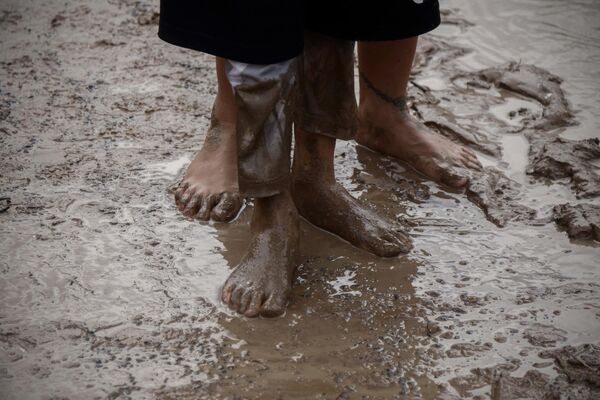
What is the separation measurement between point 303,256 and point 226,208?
0.34 m

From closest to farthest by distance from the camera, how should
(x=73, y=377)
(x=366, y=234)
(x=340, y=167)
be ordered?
(x=73, y=377)
(x=366, y=234)
(x=340, y=167)

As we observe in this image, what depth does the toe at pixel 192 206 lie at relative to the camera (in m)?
2.35

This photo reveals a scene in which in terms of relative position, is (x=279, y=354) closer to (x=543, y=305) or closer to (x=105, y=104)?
(x=543, y=305)

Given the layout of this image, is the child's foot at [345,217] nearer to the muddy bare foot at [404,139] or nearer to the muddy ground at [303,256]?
the muddy ground at [303,256]

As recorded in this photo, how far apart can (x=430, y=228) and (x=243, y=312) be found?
78cm

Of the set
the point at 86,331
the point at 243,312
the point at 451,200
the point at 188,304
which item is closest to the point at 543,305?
the point at 451,200

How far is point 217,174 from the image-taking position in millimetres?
2445

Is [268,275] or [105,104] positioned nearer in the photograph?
[268,275]

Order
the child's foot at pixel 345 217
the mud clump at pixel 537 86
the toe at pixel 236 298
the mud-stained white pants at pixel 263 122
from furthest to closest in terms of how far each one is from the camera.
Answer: the mud clump at pixel 537 86 < the child's foot at pixel 345 217 < the toe at pixel 236 298 < the mud-stained white pants at pixel 263 122

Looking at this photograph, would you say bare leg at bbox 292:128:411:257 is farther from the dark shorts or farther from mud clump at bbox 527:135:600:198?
mud clump at bbox 527:135:600:198

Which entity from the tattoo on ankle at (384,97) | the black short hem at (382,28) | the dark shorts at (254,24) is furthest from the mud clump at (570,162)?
the dark shorts at (254,24)

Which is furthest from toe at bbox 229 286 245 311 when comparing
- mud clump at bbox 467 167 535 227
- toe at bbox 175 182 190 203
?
mud clump at bbox 467 167 535 227

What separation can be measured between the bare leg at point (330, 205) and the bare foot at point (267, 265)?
0.22 meters

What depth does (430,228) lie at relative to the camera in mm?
2332
